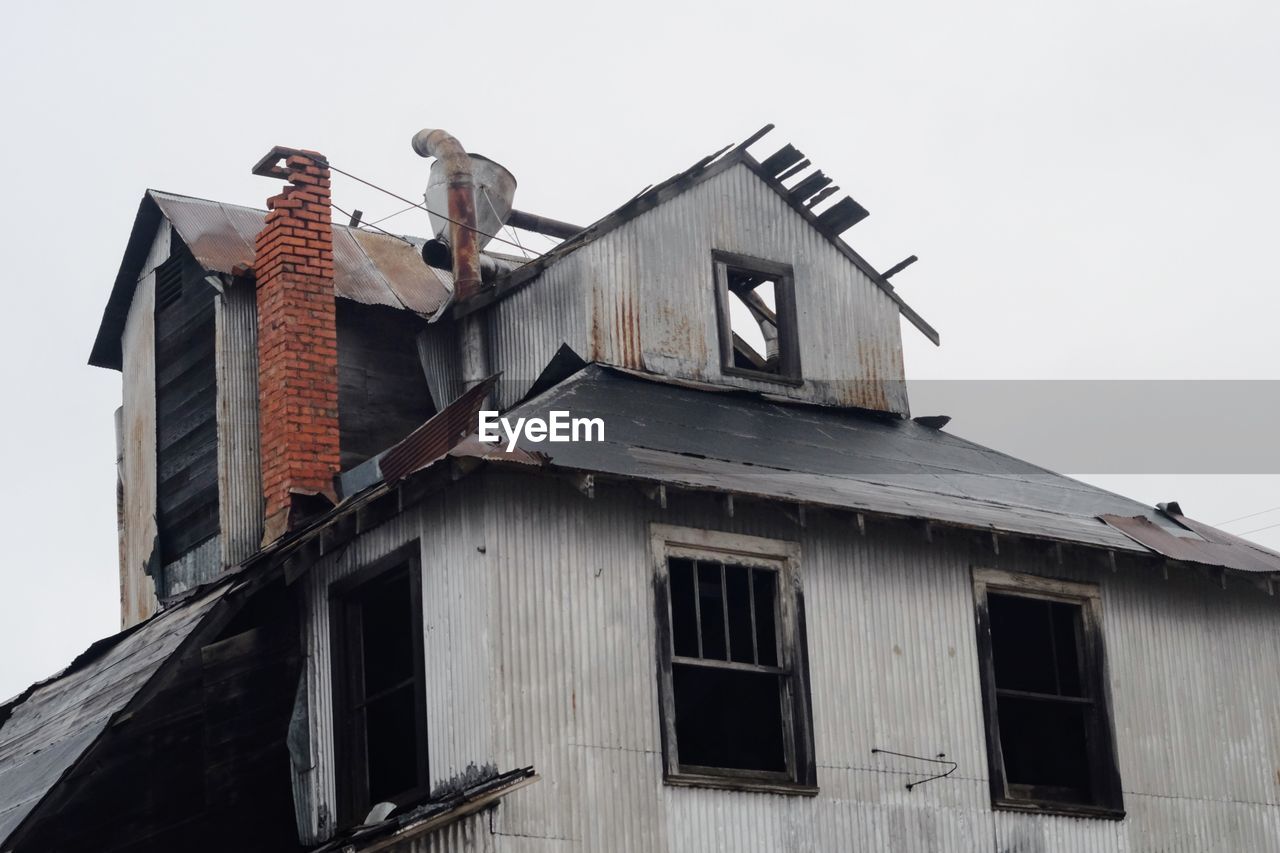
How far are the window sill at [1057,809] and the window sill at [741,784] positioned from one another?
6.88ft

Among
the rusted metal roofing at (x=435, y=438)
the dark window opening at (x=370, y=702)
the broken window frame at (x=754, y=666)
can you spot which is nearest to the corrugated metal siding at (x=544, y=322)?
the rusted metal roofing at (x=435, y=438)

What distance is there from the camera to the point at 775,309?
19734 mm

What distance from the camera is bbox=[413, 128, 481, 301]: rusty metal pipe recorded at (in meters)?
19.4

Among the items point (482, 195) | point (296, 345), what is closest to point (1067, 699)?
point (296, 345)

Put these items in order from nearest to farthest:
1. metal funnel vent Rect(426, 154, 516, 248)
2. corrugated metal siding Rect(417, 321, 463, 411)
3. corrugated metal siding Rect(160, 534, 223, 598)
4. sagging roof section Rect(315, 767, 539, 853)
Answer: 1. sagging roof section Rect(315, 767, 539, 853)
2. corrugated metal siding Rect(160, 534, 223, 598)
3. corrugated metal siding Rect(417, 321, 463, 411)
4. metal funnel vent Rect(426, 154, 516, 248)

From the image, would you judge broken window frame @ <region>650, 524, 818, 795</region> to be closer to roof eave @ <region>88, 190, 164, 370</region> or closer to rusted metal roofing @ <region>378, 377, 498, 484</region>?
rusted metal roofing @ <region>378, 377, 498, 484</region>

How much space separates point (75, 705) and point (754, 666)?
5.79 meters

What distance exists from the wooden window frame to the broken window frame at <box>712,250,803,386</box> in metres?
4.70

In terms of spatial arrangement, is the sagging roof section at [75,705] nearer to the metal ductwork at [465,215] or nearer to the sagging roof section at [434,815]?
the sagging roof section at [434,815]

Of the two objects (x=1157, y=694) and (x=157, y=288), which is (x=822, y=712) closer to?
(x=1157, y=694)

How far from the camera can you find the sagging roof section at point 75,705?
1438 centimetres

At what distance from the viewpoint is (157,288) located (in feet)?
67.8

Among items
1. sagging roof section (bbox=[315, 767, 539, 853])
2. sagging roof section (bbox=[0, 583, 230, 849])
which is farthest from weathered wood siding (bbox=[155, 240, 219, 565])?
sagging roof section (bbox=[315, 767, 539, 853])

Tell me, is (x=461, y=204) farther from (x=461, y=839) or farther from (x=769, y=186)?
(x=461, y=839)
